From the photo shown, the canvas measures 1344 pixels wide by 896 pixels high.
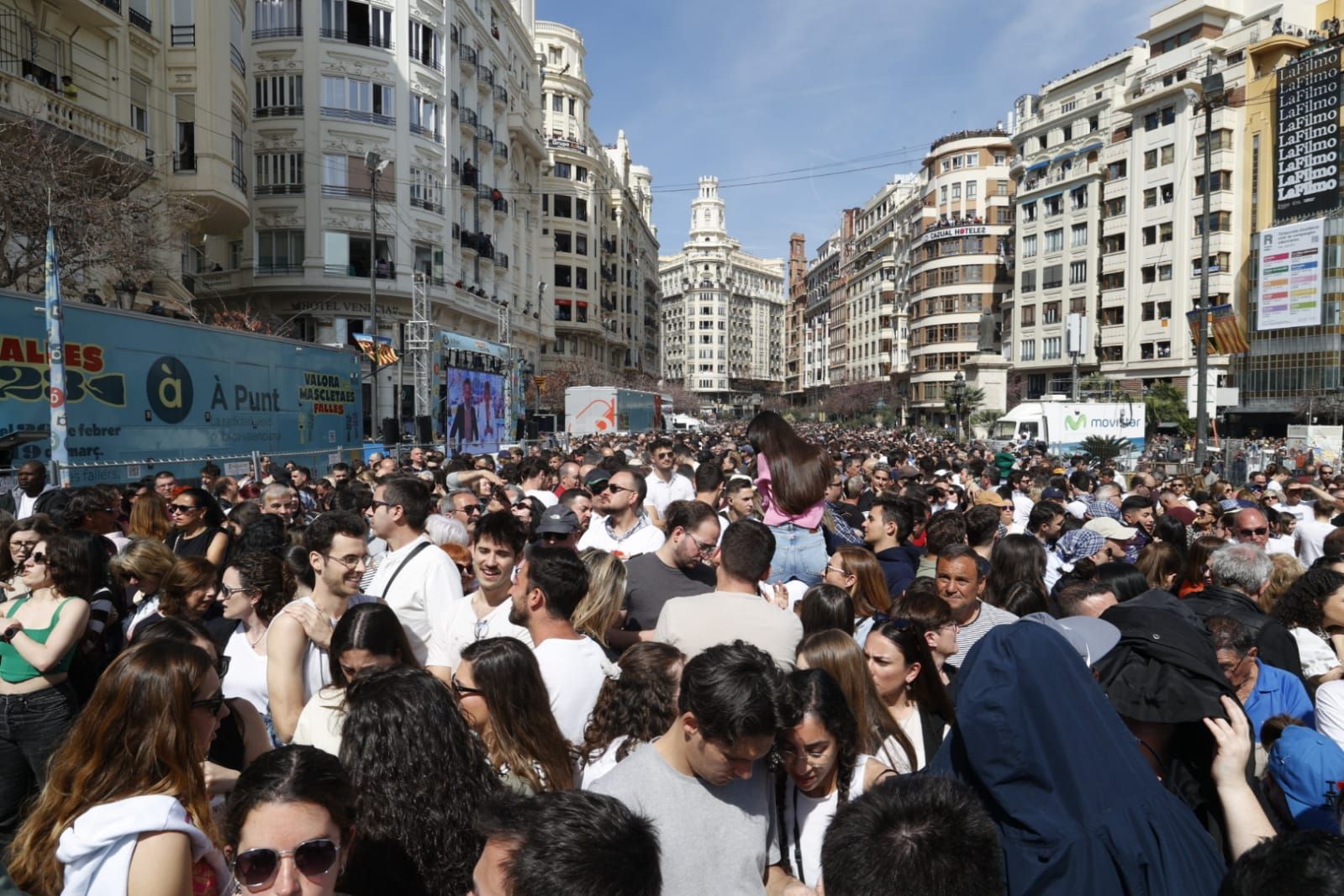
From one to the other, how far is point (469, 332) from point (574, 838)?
148ft

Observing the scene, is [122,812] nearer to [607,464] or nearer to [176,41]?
[607,464]

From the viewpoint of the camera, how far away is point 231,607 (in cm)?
411

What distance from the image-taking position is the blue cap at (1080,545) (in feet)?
23.3

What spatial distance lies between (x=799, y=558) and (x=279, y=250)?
36230 mm

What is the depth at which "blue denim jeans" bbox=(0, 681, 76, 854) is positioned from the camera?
148 inches

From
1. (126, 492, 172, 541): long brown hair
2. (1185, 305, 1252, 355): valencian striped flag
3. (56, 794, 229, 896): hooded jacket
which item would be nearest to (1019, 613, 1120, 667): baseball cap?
(56, 794, 229, 896): hooded jacket

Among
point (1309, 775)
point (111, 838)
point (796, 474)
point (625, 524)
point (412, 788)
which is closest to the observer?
point (111, 838)

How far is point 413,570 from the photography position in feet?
16.3

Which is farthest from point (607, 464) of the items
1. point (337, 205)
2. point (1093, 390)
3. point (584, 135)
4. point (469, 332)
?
point (584, 135)

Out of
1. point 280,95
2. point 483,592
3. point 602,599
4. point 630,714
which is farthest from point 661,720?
point 280,95

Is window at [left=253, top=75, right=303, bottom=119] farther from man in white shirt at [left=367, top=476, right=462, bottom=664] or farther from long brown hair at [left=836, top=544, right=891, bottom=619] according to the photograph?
long brown hair at [left=836, top=544, right=891, bottom=619]

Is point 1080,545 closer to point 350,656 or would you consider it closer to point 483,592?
point 483,592

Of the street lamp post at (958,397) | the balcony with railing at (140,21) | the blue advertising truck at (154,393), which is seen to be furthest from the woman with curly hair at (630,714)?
the street lamp post at (958,397)

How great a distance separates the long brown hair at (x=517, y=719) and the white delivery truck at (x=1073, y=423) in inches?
1404
